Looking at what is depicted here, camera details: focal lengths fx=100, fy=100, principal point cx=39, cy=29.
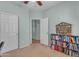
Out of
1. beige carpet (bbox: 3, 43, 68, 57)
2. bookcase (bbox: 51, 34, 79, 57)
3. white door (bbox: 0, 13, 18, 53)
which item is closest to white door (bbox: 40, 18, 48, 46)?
bookcase (bbox: 51, 34, 79, 57)

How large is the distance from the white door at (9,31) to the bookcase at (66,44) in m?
1.97

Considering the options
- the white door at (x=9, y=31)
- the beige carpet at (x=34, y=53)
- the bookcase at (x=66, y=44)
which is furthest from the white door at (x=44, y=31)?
the white door at (x=9, y=31)

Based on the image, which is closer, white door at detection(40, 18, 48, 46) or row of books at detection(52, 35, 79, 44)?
row of books at detection(52, 35, 79, 44)

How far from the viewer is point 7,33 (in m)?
4.48

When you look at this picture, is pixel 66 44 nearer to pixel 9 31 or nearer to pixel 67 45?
pixel 67 45

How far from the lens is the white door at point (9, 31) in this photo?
4266 mm

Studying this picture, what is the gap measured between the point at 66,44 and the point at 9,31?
2.62 meters

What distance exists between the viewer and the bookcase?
3.83 metres

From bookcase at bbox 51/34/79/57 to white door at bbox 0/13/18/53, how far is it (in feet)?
6.45

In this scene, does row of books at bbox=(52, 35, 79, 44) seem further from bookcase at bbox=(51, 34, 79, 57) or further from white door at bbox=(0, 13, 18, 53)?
white door at bbox=(0, 13, 18, 53)

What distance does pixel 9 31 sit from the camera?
4.59 m

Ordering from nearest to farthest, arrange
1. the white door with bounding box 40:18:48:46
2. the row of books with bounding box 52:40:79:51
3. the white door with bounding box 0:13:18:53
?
the row of books with bounding box 52:40:79:51 → the white door with bounding box 0:13:18:53 → the white door with bounding box 40:18:48:46

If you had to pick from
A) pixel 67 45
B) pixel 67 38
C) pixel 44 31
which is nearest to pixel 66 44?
pixel 67 45

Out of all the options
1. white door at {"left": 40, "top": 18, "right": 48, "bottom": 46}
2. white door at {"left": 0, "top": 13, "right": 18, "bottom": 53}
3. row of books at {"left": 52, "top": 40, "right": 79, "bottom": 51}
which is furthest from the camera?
white door at {"left": 40, "top": 18, "right": 48, "bottom": 46}
